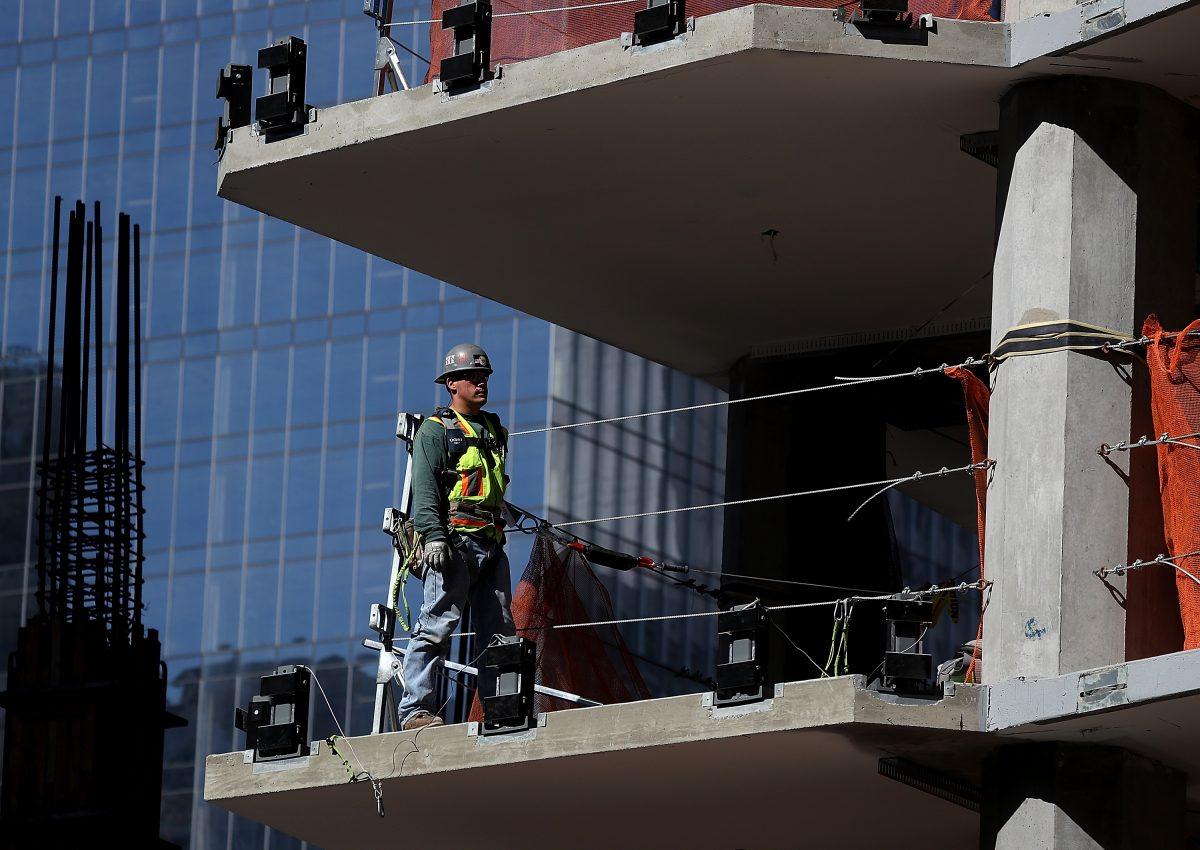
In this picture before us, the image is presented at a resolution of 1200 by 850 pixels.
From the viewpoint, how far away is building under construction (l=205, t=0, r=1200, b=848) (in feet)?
52.0

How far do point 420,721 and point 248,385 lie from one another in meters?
55.5

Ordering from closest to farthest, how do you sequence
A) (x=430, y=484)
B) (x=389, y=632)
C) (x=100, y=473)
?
(x=430, y=484), (x=389, y=632), (x=100, y=473)

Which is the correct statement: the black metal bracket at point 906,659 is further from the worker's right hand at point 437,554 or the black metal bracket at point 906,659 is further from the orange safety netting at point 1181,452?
the worker's right hand at point 437,554

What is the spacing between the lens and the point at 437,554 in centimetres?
1758

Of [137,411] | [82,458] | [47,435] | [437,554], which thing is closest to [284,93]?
[437,554]

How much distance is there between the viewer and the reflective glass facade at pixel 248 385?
66.3m

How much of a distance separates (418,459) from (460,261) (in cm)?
363

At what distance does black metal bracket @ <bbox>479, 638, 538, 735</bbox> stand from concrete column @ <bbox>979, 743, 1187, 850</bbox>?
2.88 meters

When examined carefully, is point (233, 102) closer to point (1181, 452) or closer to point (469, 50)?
point (469, 50)

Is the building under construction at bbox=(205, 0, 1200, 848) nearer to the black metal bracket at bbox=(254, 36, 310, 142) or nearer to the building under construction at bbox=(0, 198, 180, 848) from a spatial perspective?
the black metal bracket at bbox=(254, 36, 310, 142)

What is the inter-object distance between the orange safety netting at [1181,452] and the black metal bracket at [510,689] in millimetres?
3919

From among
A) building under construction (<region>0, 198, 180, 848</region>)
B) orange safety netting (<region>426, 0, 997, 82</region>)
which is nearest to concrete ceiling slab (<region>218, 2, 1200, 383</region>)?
orange safety netting (<region>426, 0, 997, 82</region>)

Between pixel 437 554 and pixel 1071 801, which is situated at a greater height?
pixel 437 554

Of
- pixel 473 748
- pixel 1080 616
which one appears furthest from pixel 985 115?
pixel 473 748
